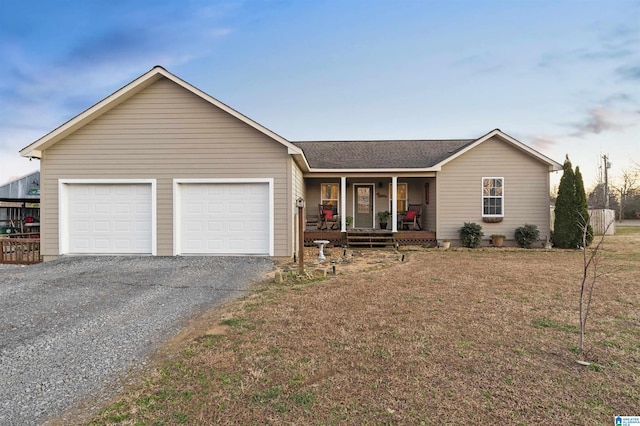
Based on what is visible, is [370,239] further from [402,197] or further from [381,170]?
[402,197]

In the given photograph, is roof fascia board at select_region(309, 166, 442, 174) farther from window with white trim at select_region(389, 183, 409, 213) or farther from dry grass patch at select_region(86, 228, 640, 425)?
dry grass patch at select_region(86, 228, 640, 425)

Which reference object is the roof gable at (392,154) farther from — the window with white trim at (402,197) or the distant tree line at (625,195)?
the distant tree line at (625,195)

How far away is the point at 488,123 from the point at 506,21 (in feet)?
23.2

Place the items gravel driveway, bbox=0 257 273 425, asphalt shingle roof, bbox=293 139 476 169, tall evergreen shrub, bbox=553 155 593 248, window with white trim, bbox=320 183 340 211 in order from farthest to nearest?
window with white trim, bbox=320 183 340 211 → asphalt shingle roof, bbox=293 139 476 169 → tall evergreen shrub, bbox=553 155 593 248 → gravel driveway, bbox=0 257 273 425

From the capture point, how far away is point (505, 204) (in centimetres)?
1235

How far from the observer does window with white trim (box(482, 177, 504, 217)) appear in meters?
12.4

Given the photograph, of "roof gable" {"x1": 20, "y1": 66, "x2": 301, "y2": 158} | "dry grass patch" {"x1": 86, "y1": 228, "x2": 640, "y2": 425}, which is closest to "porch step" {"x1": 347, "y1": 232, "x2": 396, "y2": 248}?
"roof gable" {"x1": 20, "y1": 66, "x2": 301, "y2": 158}

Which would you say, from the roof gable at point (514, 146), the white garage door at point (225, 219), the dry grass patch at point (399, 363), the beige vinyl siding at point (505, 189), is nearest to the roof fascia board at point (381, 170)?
the roof gable at point (514, 146)

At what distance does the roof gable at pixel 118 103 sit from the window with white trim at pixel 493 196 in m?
8.04

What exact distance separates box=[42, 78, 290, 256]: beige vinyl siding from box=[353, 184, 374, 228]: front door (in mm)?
5895

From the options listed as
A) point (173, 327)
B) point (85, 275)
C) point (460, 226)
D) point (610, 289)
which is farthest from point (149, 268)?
point (460, 226)

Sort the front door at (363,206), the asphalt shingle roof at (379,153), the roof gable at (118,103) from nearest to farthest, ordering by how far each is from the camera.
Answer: the roof gable at (118,103), the asphalt shingle roof at (379,153), the front door at (363,206)

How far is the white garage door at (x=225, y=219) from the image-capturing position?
915cm

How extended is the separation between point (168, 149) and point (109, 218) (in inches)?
106
